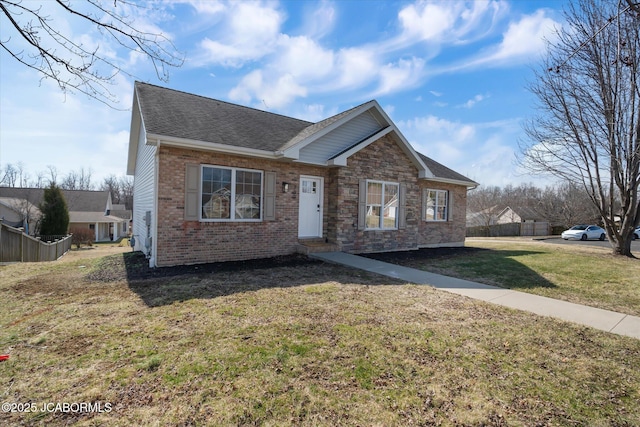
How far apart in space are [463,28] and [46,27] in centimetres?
847

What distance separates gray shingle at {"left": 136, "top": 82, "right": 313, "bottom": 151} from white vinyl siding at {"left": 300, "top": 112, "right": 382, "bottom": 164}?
1.03 meters

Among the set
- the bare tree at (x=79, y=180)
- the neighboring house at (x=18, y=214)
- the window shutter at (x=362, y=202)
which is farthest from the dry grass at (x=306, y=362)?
the bare tree at (x=79, y=180)

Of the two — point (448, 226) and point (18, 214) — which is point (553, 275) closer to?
point (448, 226)

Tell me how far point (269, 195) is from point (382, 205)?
4.41m

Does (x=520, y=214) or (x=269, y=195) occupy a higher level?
(x=520, y=214)

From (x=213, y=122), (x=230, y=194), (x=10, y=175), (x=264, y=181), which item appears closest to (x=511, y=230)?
(x=264, y=181)

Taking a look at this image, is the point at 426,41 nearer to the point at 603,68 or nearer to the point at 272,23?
the point at 272,23

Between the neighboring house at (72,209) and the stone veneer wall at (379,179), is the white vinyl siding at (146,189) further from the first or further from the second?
the neighboring house at (72,209)

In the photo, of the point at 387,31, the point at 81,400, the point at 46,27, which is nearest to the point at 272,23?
the point at 46,27

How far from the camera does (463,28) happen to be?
7719 mm

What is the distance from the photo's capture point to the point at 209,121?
365 inches

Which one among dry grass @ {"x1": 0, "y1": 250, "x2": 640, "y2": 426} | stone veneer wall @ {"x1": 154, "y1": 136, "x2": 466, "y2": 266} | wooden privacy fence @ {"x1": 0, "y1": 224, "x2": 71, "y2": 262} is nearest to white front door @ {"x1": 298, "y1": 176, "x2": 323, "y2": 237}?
stone veneer wall @ {"x1": 154, "y1": 136, "x2": 466, "y2": 266}

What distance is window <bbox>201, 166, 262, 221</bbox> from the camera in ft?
27.0

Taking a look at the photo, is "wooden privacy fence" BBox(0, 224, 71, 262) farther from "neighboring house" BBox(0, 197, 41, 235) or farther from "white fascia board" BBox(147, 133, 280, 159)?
"neighboring house" BBox(0, 197, 41, 235)
